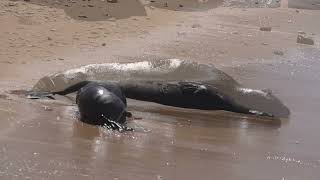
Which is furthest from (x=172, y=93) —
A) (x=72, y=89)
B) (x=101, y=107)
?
(x=101, y=107)

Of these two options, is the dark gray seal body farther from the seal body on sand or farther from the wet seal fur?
Answer: the wet seal fur

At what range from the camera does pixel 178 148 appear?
5277 millimetres

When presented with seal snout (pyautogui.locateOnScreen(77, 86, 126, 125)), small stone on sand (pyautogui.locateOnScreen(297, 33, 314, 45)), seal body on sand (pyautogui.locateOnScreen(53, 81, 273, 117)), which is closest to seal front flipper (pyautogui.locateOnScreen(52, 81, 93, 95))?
seal body on sand (pyautogui.locateOnScreen(53, 81, 273, 117))

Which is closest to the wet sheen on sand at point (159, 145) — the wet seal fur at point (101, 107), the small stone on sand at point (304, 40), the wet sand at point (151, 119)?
the wet sand at point (151, 119)

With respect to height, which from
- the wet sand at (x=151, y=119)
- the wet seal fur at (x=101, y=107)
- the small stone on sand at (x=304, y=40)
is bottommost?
the small stone on sand at (x=304, y=40)

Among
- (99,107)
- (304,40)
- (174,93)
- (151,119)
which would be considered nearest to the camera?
(99,107)

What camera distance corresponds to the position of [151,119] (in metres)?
6.10

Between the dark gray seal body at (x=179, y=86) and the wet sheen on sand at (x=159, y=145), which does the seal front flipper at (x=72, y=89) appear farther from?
the wet sheen on sand at (x=159, y=145)

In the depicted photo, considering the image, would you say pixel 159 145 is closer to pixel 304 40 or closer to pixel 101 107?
pixel 101 107

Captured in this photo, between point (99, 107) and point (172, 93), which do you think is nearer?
point (99, 107)

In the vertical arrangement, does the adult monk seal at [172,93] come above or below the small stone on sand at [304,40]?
above

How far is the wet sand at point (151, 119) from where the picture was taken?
4.76 meters

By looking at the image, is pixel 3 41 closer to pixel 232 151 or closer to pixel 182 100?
pixel 182 100

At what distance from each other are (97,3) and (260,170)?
25.5 ft
